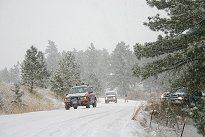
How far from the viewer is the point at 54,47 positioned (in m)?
136

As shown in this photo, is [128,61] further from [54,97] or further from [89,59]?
[54,97]

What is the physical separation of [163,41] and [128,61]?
Result: 95.8 metres

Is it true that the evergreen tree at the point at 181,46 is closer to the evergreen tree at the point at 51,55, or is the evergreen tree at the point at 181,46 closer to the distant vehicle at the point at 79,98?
the distant vehicle at the point at 79,98

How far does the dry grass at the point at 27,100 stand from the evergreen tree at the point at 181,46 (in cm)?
1106

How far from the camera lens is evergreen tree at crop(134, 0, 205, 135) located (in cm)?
1159

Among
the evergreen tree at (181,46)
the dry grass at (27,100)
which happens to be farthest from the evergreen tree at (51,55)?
the evergreen tree at (181,46)

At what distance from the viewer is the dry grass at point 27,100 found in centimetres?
2605

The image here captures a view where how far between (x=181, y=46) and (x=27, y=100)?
2010cm

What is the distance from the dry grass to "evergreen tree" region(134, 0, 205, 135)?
36.3 feet

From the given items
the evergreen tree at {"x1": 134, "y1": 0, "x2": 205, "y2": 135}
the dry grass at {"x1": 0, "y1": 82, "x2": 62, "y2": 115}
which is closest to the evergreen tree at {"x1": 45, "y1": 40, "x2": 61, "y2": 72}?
the dry grass at {"x1": 0, "y1": 82, "x2": 62, "y2": 115}

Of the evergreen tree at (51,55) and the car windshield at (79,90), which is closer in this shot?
the car windshield at (79,90)

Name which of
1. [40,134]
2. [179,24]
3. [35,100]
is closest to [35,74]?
[35,100]

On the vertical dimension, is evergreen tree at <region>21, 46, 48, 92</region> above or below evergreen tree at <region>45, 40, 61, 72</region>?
below

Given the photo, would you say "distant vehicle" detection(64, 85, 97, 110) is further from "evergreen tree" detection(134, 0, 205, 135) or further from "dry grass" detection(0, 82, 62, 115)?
"evergreen tree" detection(134, 0, 205, 135)
